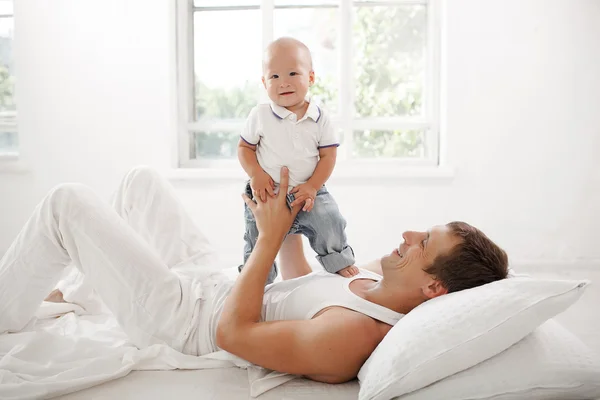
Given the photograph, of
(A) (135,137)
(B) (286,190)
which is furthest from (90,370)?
(A) (135,137)

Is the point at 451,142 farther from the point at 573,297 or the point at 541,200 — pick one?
the point at 573,297

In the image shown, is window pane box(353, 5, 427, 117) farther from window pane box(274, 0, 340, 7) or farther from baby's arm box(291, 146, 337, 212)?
baby's arm box(291, 146, 337, 212)

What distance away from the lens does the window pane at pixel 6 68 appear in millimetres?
3779

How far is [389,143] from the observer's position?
3.76m

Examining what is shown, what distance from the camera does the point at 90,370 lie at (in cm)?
147

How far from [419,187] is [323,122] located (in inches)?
74.0

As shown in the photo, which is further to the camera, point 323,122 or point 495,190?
point 495,190

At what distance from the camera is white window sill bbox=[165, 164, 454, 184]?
3.48 meters

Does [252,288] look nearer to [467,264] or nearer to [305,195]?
[305,195]

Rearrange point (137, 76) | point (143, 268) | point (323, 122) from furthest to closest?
point (137, 76)
point (323, 122)
point (143, 268)

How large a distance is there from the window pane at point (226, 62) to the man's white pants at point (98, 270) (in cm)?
215

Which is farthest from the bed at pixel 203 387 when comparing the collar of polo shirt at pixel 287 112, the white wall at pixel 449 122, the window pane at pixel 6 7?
the window pane at pixel 6 7

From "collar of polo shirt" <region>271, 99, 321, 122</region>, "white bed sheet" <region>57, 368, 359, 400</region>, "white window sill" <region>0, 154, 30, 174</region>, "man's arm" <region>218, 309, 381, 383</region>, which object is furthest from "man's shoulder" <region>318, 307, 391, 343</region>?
"white window sill" <region>0, 154, 30, 174</region>

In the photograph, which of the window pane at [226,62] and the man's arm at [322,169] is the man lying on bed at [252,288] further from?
the window pane at [226,62]
